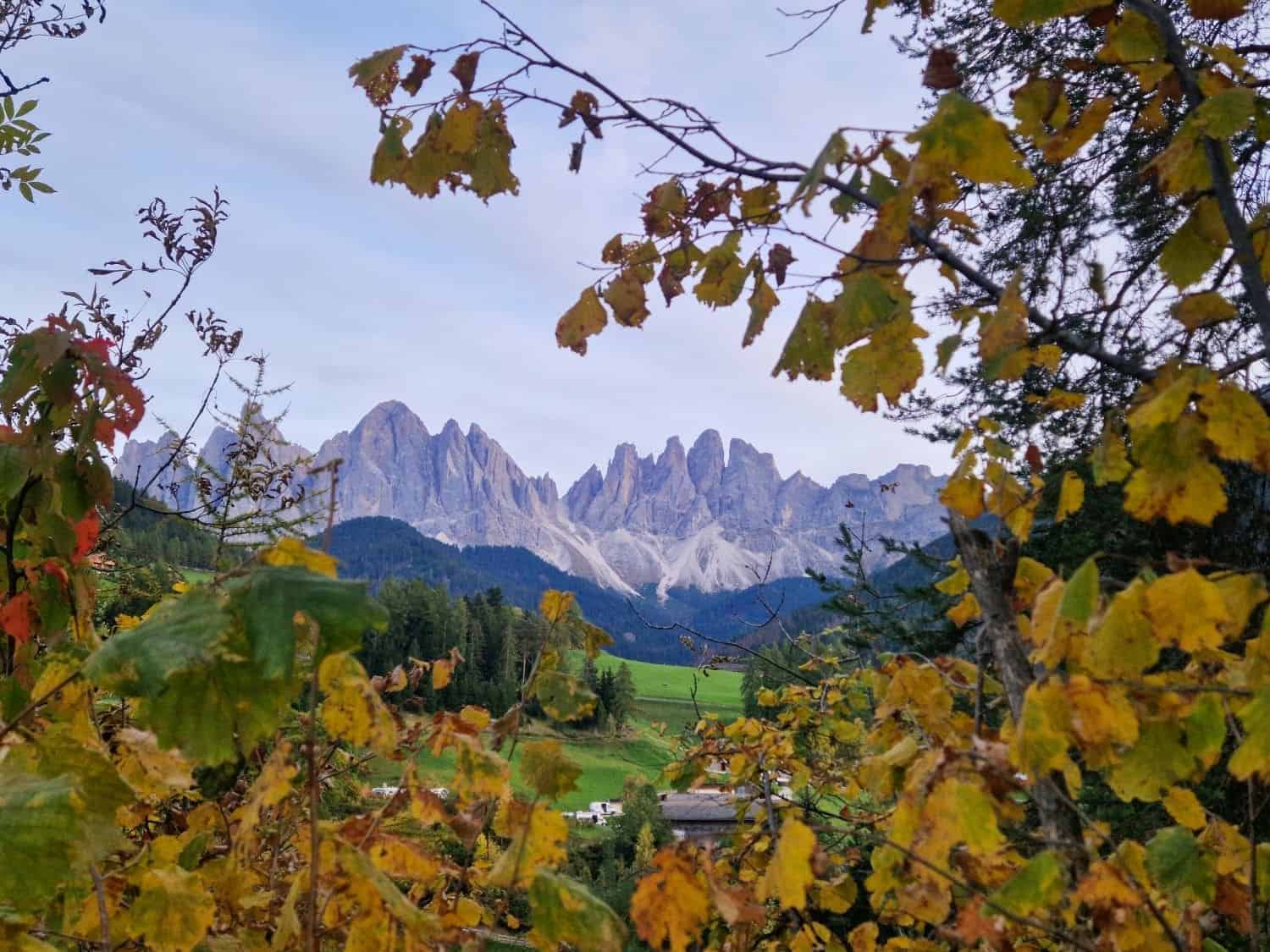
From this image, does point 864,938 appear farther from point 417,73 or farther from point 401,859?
point 417,73

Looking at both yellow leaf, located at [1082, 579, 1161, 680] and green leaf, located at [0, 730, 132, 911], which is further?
yellow leaf, located at [1082, 579, 1161, 680]

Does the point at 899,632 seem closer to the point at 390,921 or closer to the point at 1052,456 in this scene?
the point at 1052,456

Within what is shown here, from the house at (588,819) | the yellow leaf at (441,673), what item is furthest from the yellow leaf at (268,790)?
the house at (588,819)

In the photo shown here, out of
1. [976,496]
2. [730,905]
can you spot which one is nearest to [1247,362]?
[976,496]

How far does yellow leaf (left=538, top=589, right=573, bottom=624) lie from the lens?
1.83 meters

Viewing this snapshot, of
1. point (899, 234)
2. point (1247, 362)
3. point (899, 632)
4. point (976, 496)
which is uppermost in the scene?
point (899, 234)

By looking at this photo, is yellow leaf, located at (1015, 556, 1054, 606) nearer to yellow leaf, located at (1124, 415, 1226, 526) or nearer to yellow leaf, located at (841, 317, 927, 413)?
yellow leaf, located at (1124, 415, 1226, 526)

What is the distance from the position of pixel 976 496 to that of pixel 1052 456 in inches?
238

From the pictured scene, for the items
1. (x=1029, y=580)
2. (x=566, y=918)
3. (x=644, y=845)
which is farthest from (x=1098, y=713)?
(x=644, y=845)

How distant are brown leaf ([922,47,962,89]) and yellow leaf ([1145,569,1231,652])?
1.07 meters

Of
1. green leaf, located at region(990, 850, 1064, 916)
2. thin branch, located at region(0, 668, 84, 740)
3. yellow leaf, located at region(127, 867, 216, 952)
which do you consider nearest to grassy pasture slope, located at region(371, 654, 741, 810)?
yellow leaf, located at region(127, 867, 216, 952)

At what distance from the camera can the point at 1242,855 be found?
1705mm

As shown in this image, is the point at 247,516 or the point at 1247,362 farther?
the point at 247,516

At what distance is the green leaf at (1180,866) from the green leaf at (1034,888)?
45cm
